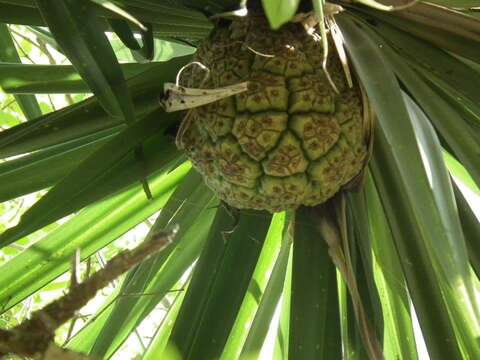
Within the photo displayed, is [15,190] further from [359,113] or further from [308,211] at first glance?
[359,113]

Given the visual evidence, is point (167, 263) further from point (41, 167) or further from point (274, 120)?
point (274, 120)

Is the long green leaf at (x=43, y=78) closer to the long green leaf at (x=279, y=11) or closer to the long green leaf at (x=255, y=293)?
the long green leaf at (x=255, y=293)

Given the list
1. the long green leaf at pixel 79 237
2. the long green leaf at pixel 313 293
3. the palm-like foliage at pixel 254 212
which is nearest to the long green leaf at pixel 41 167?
the palm-like foliage at pixel 254 212

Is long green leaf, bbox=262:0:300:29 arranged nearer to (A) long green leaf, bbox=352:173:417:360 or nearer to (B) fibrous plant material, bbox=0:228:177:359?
(B) fibrous plant material, bbox=0:228:177:359

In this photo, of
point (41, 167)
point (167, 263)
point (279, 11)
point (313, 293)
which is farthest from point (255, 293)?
point (279, 11)

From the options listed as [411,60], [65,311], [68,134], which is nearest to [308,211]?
[411,60]

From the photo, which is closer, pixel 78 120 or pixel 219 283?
pixel 78 120
